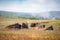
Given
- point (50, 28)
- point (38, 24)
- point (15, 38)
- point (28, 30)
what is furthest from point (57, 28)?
point (15, 38)

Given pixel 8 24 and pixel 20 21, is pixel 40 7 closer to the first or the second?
pixel 20 21

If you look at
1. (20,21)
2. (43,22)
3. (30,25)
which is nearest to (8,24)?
(20,21)

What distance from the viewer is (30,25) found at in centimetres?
224

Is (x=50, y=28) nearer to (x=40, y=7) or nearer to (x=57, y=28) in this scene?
(x=57, y=28)

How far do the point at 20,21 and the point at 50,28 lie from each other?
0.44 meters

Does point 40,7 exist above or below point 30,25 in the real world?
above

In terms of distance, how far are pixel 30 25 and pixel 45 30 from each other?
0.22 m

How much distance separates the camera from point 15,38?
2.23m

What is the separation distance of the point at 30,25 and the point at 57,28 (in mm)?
385

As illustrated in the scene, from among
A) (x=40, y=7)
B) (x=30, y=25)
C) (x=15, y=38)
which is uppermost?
(x=40, y=7)

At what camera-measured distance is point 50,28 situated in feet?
7.34

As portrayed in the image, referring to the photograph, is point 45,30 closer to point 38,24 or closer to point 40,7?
point 38,24

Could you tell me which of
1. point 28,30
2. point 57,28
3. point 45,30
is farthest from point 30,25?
point 57,28

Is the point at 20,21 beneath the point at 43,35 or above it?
above
